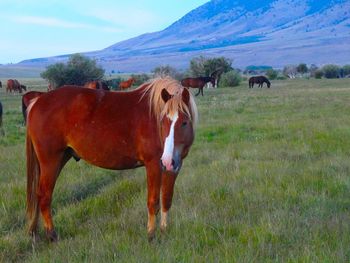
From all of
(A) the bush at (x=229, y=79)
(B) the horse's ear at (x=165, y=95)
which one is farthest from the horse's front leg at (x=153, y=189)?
(A) the bush at (x=229, y=79)

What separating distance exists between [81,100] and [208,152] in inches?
186

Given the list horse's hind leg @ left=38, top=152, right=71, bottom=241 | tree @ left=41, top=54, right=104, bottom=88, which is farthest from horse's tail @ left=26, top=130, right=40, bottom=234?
tree @ left=41, top=54, right=104, bottom=88

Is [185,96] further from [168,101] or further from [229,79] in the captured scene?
[229,79]

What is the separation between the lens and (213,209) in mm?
5836

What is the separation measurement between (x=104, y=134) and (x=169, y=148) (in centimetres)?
99

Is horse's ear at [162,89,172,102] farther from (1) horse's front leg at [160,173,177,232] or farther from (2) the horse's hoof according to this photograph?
→ (2) the horse's hoof

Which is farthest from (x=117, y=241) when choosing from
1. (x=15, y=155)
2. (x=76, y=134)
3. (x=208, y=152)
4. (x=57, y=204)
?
(x=15, y=155)

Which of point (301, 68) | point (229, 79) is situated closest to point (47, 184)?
point (229, 79)

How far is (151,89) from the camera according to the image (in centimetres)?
535

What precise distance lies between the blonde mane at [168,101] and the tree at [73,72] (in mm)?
38343

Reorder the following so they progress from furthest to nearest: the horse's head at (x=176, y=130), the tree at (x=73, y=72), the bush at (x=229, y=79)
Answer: the bush at (x=229, y=79)
the tree at (x=73, y=72)
the horse's head at (x=176, y=130)

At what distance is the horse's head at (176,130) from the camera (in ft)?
15.2

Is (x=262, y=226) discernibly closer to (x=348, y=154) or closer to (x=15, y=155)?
(x=348, y=154)

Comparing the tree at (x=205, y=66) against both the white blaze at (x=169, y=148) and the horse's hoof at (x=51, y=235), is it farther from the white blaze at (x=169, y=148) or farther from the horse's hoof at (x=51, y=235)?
the white blaze at (x=169, y=148)
